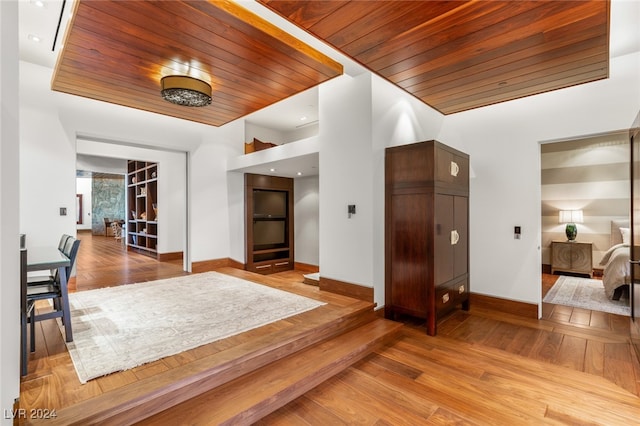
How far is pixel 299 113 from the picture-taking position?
5.98 meters

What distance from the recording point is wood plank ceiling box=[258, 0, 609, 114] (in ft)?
7.17

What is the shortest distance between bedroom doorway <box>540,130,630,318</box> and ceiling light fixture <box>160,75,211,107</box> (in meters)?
6.26

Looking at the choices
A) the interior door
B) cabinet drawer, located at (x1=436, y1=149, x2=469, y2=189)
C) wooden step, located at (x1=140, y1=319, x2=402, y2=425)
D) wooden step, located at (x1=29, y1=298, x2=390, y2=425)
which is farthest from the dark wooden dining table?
the interior door

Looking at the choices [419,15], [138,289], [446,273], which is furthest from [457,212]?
[138,289]

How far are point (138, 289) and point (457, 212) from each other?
4.62 m

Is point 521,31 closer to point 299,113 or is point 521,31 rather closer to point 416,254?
point 416,254

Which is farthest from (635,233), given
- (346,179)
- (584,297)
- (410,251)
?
(346,179)

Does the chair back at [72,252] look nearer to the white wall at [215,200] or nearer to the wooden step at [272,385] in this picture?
the wooden step at [272,385]

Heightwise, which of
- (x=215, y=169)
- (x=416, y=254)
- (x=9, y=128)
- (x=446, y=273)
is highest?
(x=215, y=169)

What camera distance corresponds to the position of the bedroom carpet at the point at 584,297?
424cm

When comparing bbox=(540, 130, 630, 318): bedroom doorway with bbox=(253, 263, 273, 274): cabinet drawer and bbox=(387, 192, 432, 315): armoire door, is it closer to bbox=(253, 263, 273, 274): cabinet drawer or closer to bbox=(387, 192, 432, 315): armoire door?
bbox=(387, 192, 432, 315): armoire door

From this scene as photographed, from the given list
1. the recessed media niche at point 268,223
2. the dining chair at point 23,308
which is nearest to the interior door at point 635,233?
the dining chair at point 23,308

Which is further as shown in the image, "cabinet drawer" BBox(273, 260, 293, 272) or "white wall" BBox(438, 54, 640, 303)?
"cabinet drawer" BBox(273, 260, 293, 272)

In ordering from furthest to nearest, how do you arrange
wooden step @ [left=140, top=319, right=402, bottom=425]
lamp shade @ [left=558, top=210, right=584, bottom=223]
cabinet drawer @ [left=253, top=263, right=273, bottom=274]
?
cabinet drawer @ [left=253, top=263, right=273, bottom=274], lamp shade @ [left=558, top=210, right=584, bottom=223], wooden step @ [left=140, top=319, right=402, bottom=425]
